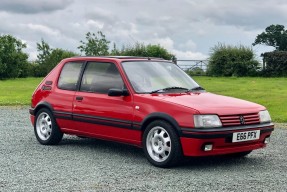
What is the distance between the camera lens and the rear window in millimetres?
8883

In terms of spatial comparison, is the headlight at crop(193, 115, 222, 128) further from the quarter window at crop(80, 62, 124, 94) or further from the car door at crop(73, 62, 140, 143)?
the quarter window at crop(80, 62, 124, 94)

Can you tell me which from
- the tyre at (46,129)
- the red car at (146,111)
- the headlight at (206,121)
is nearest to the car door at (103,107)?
the red car at (146,111)

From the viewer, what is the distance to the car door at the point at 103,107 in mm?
7723

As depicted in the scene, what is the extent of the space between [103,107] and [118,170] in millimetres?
1318

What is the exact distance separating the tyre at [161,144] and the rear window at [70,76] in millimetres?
1988

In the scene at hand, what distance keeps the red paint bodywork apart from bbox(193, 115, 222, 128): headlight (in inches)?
2.3

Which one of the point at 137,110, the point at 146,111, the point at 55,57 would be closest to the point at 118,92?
the point at 137,110

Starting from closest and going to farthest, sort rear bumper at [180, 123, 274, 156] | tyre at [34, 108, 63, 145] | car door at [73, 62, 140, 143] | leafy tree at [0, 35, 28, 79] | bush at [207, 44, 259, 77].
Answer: rear bumper at [180, 123, 274, 156], car door at [73, 62, 140, 143], tyre at [34, 108, 63, 145], bush at [207, 44, 259, 77], leafy tree at [0, 35, 28, 79]

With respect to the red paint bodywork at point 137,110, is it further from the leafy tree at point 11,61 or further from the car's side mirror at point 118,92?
the leafy tree at point 11,61

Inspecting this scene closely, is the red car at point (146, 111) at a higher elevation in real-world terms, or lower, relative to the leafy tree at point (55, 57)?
lower

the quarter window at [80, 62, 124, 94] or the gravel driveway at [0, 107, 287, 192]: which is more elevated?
the quarter window at [80, 62, 124, 94]

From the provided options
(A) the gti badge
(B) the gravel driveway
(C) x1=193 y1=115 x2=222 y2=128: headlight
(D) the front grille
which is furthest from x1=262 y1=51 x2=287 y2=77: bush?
(C) x1=193 y1=115 x2=222 y2=128: headlight

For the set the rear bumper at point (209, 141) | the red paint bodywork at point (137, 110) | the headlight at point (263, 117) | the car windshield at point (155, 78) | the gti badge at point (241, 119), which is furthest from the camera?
the car windshield at point (155, 78)

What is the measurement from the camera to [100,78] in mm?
8445
